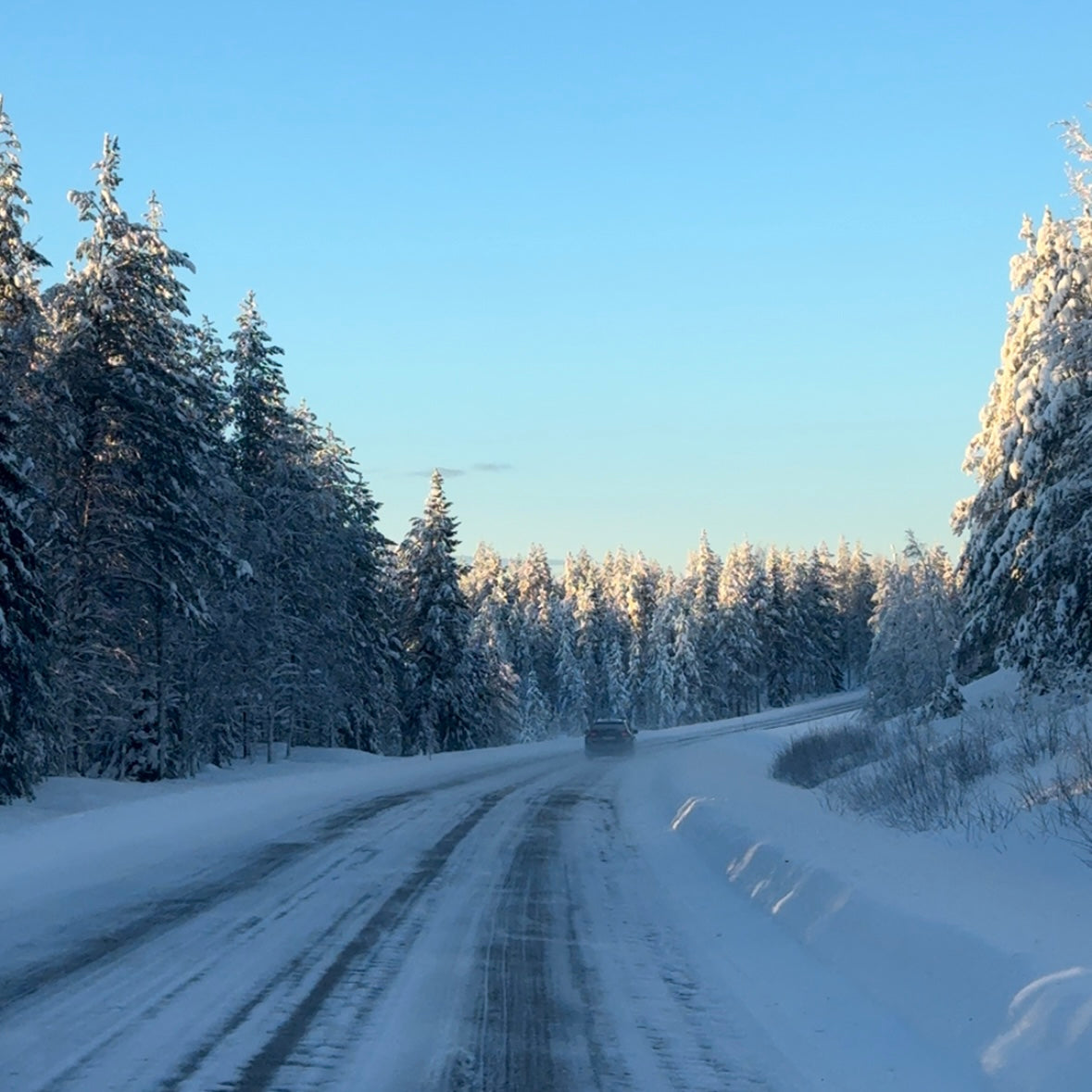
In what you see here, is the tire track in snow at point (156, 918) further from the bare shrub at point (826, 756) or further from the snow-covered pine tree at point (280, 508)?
the snow-covered pine tree at point (280, 508)

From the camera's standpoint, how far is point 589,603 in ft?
367

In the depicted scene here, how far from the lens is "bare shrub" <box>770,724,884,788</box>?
22594mm

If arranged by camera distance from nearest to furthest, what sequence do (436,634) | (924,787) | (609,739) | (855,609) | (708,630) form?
(924,787) < (609,739) < (436,634) < (708,630) < (855,609)

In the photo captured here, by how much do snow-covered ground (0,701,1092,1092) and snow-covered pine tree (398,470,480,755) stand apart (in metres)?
33.5

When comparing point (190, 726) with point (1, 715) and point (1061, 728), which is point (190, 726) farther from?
point (1061, 728)

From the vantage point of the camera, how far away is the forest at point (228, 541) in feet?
69.8

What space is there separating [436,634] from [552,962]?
4051cm

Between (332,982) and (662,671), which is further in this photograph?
(662,671)

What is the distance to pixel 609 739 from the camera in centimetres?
4328

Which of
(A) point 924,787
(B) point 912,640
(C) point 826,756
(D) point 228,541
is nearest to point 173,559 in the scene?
(D) point 228,541

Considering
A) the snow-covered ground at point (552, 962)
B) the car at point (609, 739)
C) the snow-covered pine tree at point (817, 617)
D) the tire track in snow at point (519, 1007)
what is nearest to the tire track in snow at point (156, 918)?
the snow-covered ground at point (552, 962)

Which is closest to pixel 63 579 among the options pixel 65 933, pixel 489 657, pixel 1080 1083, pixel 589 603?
pixel 65 933

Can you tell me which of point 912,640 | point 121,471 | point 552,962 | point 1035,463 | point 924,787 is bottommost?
point 552,962

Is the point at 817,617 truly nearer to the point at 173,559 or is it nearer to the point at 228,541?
the point at 228,541
